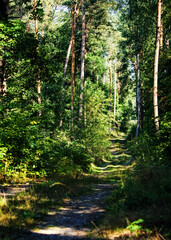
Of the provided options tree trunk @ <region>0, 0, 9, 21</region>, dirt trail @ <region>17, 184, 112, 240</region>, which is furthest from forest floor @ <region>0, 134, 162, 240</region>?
tree trunk @ <region>0, 0, 9, 21</region>

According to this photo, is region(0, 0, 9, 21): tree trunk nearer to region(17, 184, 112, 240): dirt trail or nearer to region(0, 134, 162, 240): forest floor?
region(0, 134, 162, 240): forest floor

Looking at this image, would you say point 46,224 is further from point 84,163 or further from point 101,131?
point 101,131

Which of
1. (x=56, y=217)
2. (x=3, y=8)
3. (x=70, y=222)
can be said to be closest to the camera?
(x=70, y=222)

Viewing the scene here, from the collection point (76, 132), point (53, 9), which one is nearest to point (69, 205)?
point (76, 132)

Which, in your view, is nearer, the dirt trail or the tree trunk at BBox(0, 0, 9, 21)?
the dirt trail

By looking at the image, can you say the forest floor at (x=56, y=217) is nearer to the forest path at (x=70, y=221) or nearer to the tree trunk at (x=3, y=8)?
the forest path at (x=70, y=221)

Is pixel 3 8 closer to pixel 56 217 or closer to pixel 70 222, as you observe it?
pixel 56 217

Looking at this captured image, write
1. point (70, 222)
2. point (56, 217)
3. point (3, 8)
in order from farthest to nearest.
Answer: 1. point (3, 8)
2. point (56, 217)
3. point (70, 222)

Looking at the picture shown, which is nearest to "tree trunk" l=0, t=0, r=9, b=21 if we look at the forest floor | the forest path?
the forest floor

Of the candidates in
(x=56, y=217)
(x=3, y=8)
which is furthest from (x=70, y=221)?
(x=3, y=8)

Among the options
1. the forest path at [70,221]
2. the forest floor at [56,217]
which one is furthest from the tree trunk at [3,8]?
the forest path at [70,221]

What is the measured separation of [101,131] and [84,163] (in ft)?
17.1

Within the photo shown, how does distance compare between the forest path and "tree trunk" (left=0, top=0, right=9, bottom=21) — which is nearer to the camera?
the forest path

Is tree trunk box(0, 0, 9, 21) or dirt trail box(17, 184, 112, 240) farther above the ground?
tree trunk box(0, 0, 9, 21)
